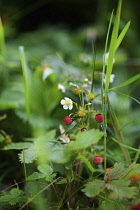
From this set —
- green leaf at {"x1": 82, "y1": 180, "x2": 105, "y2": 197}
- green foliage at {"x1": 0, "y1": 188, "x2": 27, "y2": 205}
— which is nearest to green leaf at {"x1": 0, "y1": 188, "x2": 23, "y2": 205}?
green foliage at {"x1": 0, "y1": 188, "x2": 27, "y2": 205}

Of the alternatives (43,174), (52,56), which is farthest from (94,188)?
(52,56)

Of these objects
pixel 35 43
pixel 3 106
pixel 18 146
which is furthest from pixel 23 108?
pixel 35 43

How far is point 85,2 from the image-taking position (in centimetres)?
264

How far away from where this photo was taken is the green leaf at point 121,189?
0.58 metres

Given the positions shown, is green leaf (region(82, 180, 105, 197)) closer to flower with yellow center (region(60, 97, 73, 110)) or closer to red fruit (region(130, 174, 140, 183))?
red fruit (region(130, 174, 140, 183))

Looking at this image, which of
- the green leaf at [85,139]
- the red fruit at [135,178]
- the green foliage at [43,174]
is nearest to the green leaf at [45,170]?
the green foliage at [43,174]

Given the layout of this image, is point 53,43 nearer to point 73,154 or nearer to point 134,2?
point 134,2

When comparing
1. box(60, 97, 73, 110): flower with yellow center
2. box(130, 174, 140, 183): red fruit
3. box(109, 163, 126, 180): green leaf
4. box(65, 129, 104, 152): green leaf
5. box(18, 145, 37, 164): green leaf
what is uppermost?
box(60, 97, 73, 110): flower with yellow center

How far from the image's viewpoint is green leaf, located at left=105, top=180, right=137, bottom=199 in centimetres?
58

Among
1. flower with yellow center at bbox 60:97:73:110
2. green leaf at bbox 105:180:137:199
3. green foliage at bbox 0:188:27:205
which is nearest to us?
green leaf at bbox 105:180:137:199

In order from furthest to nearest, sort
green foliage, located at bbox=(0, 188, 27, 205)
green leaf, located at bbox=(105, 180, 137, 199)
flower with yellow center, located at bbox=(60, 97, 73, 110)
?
flower with yellow center, located at bbox=(60, 97, 73, 110), green foliage, located at bbox=(0, 188, 27, 205), green leaf, located at bbox=(105, 180, 137, 199)

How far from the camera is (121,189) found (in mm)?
596

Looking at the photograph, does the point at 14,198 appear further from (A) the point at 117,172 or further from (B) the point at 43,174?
(A) the point at 117,172

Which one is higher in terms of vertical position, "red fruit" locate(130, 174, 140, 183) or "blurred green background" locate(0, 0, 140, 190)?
"blurred green background" locate(0, 0, 140, 190)
